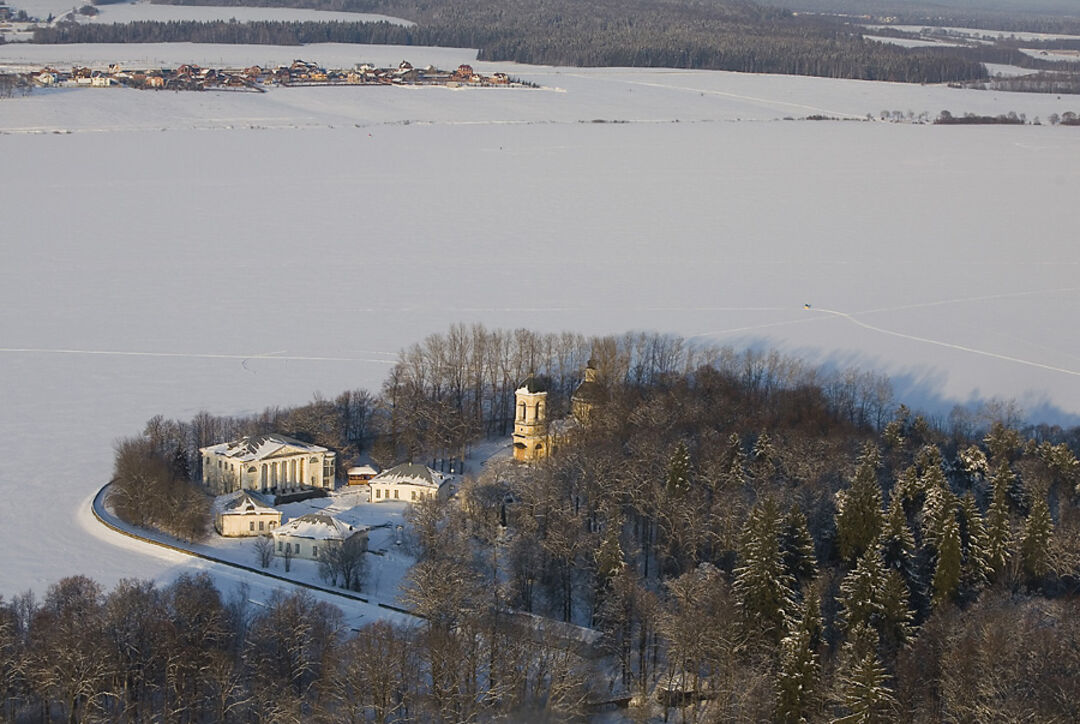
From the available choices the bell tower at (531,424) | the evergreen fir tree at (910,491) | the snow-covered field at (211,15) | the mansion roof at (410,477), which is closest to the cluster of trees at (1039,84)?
the snow-covered field at (211,15)

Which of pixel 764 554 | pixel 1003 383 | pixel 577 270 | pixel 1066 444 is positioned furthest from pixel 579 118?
pixel 764 554

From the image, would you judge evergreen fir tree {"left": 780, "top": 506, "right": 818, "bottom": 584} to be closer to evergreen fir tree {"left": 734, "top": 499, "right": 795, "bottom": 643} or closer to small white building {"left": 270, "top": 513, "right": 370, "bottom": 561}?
evergreen fir tree {"left": 734, "top": 499, "right": 795, "bottom": 643}

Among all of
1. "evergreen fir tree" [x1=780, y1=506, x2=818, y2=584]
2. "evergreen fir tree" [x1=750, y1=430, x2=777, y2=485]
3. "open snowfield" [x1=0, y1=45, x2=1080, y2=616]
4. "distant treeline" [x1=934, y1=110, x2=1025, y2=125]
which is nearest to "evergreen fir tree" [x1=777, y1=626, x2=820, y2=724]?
"evergreen fir tree" [x1=780, y1=506, x2=818, y2=584]

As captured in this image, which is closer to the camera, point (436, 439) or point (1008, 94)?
point (436, 439)

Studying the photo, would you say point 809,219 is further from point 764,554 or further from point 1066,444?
point 764,554

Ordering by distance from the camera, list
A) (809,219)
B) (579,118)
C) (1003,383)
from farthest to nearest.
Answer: (579,118), (809,219), (1003,383)

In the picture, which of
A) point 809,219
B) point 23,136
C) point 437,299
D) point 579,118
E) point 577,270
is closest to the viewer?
point 437,299
